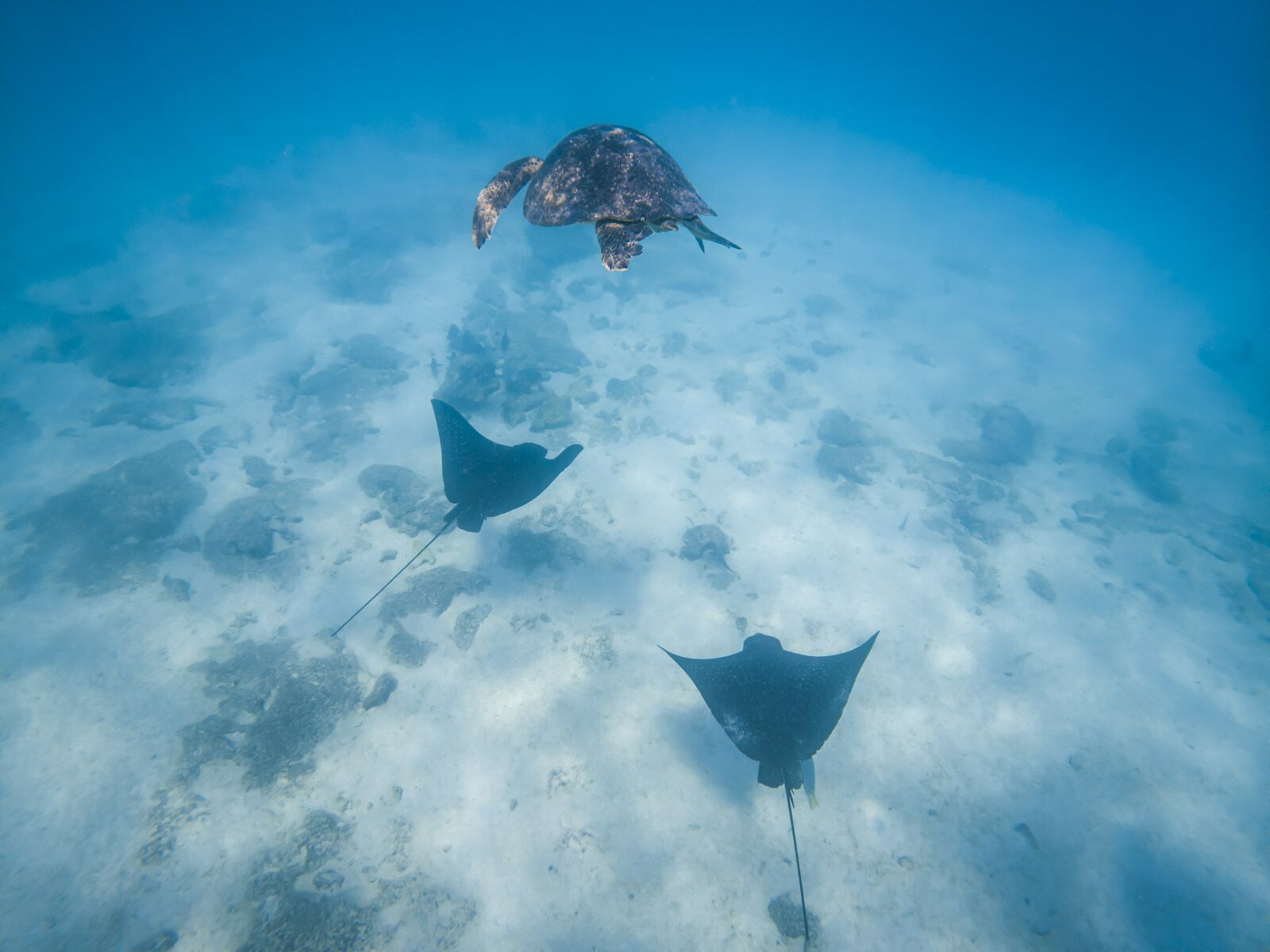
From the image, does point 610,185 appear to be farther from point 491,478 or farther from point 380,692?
point 380,692

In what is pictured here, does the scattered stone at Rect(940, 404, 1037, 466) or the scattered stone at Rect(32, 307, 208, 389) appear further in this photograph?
the scattered stone at Rect(32, 307, 208, 389)

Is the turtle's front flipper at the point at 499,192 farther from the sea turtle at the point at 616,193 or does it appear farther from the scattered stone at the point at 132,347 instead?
the scattered stone at the point at 132,347

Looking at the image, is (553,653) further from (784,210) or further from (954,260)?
(784,210)

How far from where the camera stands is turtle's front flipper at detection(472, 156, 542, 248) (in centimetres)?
688

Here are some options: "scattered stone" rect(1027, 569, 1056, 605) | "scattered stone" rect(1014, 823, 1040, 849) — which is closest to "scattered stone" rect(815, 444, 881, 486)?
"scattered stone" rect(1027, 569, 1056, 605)

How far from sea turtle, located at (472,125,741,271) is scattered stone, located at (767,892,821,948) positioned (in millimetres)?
8866

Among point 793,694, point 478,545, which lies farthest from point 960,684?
point 478,545

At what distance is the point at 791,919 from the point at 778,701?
3.20m

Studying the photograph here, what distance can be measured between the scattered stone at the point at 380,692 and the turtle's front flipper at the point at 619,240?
8341 mm

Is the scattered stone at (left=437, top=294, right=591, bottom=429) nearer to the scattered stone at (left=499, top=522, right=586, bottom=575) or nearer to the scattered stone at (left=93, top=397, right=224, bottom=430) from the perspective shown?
the scattered stone at (left=499, top=522, right=586, bottom=575)

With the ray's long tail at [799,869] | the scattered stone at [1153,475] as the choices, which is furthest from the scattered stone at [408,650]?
the scattered stone at [1153,475]

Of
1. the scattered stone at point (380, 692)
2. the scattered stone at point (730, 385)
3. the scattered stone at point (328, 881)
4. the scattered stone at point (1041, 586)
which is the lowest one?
the scattered stone at point (328, 881)

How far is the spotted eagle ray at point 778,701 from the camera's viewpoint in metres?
5.95

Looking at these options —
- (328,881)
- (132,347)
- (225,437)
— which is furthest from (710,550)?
(132,347)
